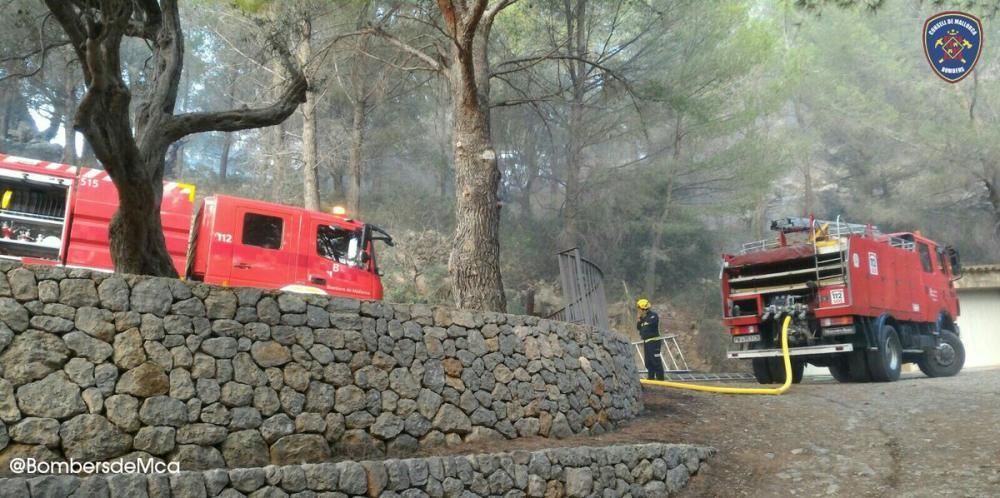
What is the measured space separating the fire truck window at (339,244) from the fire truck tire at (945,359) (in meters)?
11.8

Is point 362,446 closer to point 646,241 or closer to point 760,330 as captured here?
point 760,330

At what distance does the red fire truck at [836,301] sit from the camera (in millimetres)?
13438

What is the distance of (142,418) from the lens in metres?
5.87

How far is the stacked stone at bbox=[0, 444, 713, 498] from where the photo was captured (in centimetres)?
505

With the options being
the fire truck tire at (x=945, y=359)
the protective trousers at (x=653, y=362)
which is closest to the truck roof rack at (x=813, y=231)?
the fire truck tire at (x=945, y=359)

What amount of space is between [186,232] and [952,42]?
35.6ft

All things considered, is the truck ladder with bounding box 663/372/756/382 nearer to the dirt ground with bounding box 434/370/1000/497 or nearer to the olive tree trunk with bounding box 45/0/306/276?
the dirt ground with bounding box 434/370/1000/497

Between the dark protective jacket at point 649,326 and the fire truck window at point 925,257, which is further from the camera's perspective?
the fire truck window at point 925,257

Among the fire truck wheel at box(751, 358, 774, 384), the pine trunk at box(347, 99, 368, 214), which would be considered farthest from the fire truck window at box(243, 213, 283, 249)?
the fire truck wheel at box(751, 358, 774, 384)

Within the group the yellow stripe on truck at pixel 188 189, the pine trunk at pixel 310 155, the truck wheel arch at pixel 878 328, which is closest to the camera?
the yellow stripe on truck at pixel 188 189

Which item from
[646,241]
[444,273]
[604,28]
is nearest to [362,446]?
[444,273]

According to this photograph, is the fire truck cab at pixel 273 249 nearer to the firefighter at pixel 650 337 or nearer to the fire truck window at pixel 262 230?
the fire truck window at pixel 262 230

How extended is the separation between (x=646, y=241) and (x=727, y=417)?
15.0m

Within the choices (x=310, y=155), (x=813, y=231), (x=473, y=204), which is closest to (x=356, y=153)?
(x=310, y=155)
